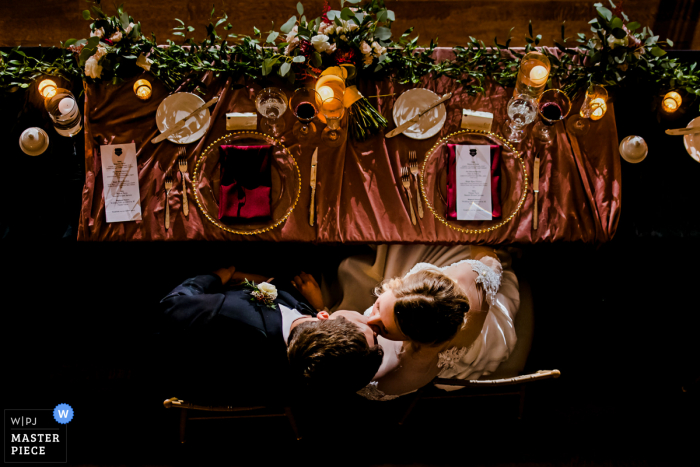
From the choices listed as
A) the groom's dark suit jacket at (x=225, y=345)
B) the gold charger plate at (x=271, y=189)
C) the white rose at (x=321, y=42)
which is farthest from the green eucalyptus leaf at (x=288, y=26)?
the groom's dark suit jacket at (x=225, y=345)

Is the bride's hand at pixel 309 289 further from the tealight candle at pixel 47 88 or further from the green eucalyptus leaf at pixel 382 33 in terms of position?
the tealight candle at pixel 47 88

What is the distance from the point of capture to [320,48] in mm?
1834

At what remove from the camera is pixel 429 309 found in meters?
1.66

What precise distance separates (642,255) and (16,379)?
147 inches

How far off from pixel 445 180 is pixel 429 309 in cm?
66

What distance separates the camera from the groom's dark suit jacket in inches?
72.3

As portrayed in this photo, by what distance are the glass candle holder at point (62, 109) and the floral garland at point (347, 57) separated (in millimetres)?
140

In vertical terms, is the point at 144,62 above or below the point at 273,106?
above

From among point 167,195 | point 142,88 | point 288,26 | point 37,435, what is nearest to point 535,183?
point 288,26

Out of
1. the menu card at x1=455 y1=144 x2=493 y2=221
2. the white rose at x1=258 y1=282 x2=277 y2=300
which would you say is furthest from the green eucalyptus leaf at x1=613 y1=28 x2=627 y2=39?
the white rose at x1=258 y1=282 x2=277 y2=300

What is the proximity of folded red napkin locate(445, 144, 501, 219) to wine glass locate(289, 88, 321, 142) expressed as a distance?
0.67 m

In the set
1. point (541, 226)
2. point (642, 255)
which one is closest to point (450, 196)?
point (541, 226)

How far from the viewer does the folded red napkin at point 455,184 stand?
6.40ft

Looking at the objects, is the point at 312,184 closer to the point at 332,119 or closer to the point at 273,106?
the point at 332,119
